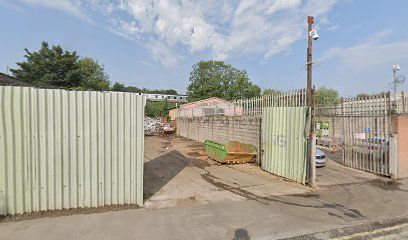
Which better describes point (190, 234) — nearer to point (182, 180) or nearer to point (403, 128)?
point (182, 180)

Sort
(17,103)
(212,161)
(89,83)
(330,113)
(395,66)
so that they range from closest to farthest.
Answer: (17,103) < (212,161) < (395,66) < (330,113) < (89,83)

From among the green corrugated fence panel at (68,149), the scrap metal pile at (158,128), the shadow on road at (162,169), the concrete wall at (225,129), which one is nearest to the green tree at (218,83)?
the scrap metal pile at (158,128)

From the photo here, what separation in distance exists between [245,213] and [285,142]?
4676 millimetres

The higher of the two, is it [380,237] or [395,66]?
[395,66]

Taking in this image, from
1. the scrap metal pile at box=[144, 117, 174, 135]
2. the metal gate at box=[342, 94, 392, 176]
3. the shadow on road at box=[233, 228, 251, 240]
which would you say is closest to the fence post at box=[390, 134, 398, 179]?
the metal gate at box=[342, 94, 392, 176]

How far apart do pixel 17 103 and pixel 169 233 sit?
422cm

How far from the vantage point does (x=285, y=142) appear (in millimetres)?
10734

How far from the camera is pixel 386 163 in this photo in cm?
1108

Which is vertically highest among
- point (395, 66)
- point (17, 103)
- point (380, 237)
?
point (395, 66)

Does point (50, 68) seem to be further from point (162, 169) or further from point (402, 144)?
point (402, 144)

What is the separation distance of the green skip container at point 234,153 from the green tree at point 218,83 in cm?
5647

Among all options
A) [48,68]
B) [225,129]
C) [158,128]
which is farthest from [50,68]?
[225,129]

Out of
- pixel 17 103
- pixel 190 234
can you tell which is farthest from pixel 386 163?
pixel 17 103

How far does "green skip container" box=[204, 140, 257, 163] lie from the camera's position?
44.7 feet
